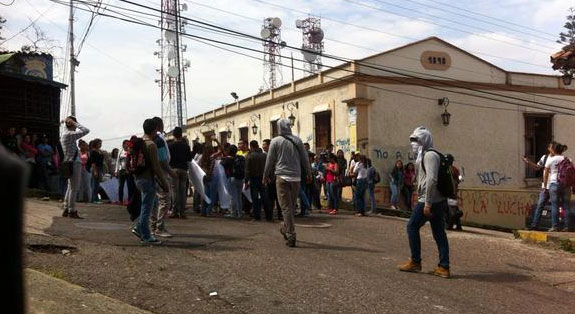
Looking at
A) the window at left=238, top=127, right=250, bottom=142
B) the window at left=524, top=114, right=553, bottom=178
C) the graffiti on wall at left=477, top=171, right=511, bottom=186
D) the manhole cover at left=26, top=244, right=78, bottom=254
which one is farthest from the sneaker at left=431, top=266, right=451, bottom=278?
the window at left=238, top=127, right=250, bottom=142

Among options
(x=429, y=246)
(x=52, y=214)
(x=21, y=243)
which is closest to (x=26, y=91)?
(x=52, y=214)

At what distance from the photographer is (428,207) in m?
6.66

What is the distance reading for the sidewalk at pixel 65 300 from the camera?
4469mm

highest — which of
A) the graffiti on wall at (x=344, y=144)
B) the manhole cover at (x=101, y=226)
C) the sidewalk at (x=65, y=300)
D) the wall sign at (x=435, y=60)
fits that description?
the wall sign at (x=435, y=60)

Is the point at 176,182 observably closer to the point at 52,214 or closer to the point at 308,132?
the point at 52,214

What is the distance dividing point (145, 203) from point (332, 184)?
7.43m

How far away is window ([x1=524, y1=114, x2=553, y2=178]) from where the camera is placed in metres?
22.8

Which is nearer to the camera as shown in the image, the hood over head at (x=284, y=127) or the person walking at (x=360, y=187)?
the hood over head at (x=284, y=127)

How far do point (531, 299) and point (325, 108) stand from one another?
1546 cm

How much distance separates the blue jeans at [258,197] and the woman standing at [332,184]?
126 inches

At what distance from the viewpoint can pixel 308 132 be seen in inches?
895

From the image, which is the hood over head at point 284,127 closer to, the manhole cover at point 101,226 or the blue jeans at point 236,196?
the manhole cover at point 101,226

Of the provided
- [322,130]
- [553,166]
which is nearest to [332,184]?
[553,166]

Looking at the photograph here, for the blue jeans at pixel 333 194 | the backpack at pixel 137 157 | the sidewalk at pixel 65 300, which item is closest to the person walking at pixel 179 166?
the backpack at pixel 137 157
